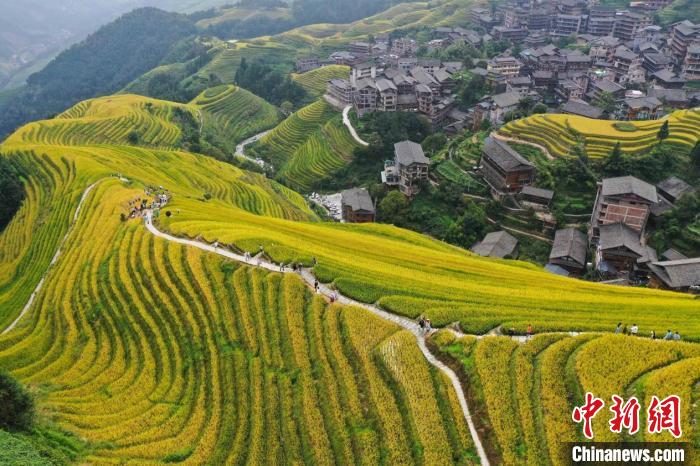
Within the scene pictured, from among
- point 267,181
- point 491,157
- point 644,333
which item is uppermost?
point 644,333

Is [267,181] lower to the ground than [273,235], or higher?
lower

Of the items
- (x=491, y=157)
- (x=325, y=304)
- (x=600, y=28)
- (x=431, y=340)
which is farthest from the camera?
(x=600, y=28)

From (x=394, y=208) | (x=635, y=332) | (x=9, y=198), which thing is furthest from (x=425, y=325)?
(x=9, y=198)

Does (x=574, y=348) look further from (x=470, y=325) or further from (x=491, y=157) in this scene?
(x=491, y=157)

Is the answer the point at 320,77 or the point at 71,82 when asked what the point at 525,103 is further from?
the point at 71,82

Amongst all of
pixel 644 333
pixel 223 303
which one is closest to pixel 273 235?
pixel 223 303

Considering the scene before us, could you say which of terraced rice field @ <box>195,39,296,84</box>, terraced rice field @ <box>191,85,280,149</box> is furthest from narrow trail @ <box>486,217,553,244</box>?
terraced rice field @ <box>195,39,296,84</box>
